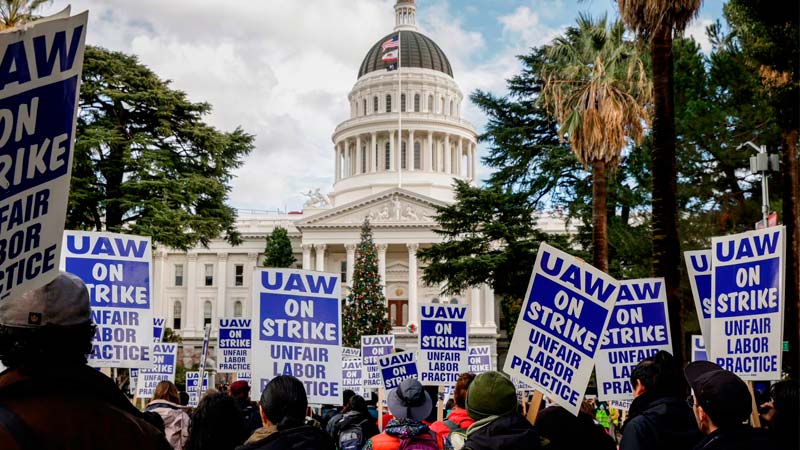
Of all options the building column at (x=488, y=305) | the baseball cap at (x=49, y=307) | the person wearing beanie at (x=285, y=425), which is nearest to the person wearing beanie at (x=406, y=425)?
the person wearing beanie at (x=285, y=425)

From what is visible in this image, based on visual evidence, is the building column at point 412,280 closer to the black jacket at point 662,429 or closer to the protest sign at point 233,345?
the protest sign at point 233,345

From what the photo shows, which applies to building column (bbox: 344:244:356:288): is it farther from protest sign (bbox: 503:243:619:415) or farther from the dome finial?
protest sign (bbox: 503:243:619:415)

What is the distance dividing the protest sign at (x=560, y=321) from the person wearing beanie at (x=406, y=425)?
66 cm

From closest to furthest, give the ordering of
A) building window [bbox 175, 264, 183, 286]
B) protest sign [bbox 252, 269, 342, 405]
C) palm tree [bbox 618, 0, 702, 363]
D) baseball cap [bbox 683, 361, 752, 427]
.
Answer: baseball cap [bbox 683, 361, 752, 427], protest sign [bbox 252, 269, 342, 405], palm tree [bbox 618, 0, 702, 363], building window [bbox 175, 264, 183, 286]

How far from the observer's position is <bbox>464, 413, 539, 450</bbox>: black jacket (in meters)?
4.00

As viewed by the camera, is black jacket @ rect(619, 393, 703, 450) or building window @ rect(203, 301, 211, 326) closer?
black jacket @ rect(619, 393, 703, 450)

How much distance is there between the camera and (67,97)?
2627 mm

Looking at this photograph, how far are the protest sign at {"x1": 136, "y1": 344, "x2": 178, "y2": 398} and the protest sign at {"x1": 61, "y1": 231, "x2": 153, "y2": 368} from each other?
233 inches

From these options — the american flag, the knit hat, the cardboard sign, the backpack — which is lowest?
the backpack

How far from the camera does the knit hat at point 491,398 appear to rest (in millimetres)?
4234

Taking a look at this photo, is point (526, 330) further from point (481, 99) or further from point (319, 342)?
point (481, 99)

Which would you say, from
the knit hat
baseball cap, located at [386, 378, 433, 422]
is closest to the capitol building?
baseball cap, located at [386, 378, 433, 422]

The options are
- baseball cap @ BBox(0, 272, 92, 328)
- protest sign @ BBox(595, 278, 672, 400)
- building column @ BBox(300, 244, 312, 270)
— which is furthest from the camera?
building column @ BBox(300, 244, 312, 270)

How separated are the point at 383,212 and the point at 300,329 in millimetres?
63426
